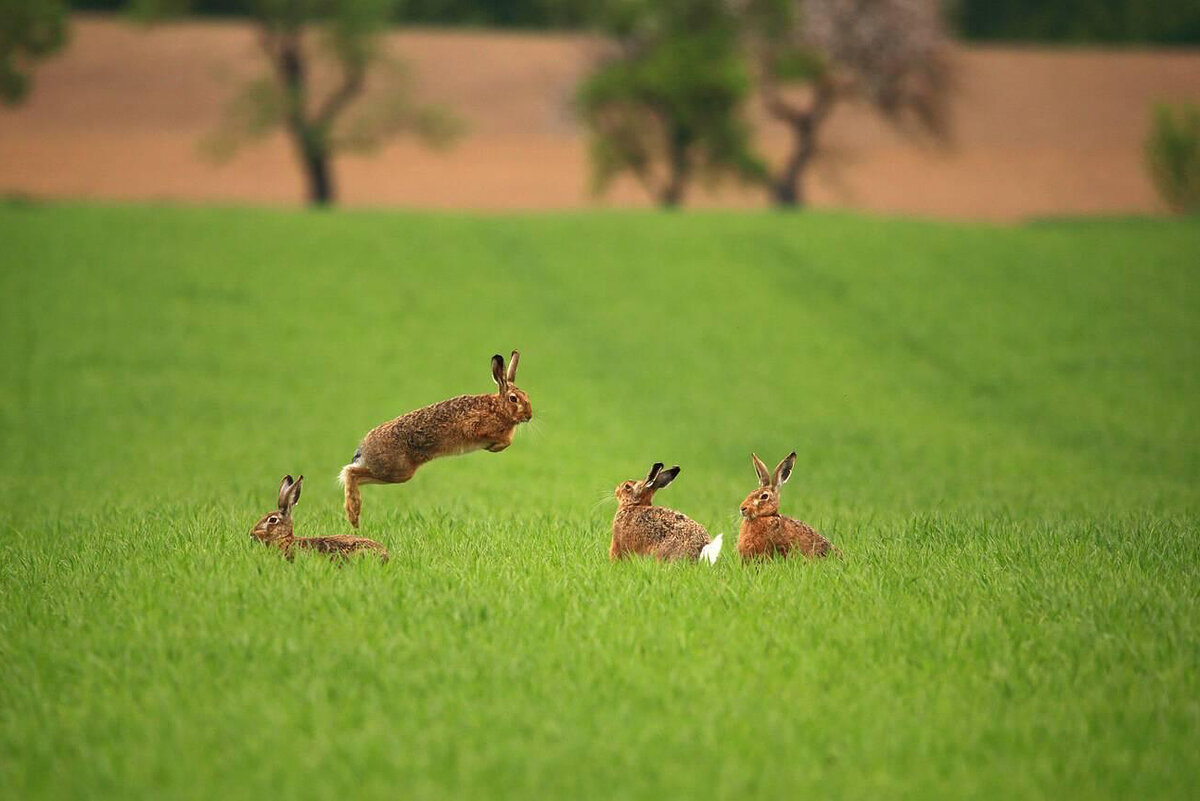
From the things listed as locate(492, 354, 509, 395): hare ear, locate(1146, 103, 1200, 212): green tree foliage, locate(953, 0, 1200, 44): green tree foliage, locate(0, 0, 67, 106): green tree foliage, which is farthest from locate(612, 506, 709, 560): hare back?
locate(953, 0, 1200, 44): green tree foliage

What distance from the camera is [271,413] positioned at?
24.8m

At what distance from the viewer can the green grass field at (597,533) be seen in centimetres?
655

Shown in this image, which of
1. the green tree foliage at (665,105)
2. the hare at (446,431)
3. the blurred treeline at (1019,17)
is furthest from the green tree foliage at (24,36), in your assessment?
the hare at (446,431)

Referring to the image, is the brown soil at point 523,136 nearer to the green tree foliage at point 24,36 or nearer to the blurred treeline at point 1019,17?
the blurred treeline at point 1019,17

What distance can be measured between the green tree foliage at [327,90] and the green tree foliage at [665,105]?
27.1ft

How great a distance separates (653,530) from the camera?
10.0m

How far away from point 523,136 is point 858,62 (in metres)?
19.4

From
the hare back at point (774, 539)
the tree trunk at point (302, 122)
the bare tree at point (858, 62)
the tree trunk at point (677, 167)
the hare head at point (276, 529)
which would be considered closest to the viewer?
the hare head at point (276, 529)

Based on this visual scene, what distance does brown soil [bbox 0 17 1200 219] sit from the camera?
60.9 metres

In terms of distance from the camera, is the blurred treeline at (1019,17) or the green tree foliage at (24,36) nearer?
the green tree foliage at (24,36)

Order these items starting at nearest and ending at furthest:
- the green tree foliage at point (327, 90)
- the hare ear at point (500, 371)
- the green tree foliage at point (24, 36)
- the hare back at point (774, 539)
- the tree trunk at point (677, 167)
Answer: the hare ear at point (500, 371) → the hare back at point (774, 539) → the green tree foliage at point (24, 36) → the green tree foliage at point (327, 90) → the tree trunk at point (677, 167)

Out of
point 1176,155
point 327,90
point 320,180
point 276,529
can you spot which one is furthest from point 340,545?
point 1176,155

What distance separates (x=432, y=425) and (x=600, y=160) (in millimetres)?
48773

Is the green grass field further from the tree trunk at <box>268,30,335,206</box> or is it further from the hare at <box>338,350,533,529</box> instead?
the tree trunk at <box>268,30,335,206</box>
